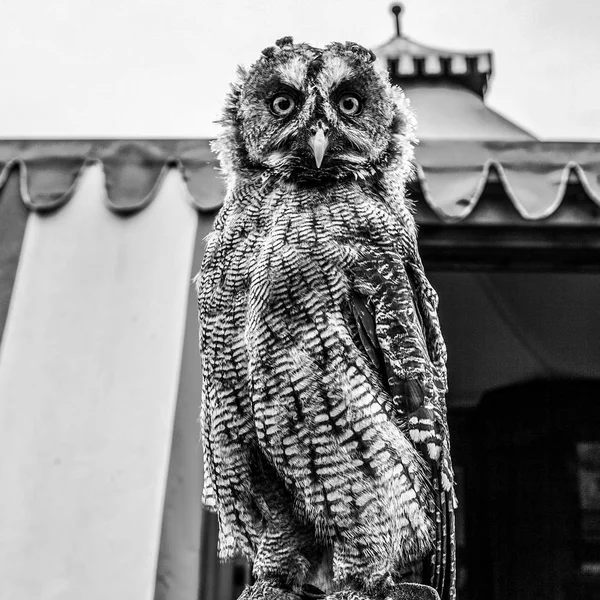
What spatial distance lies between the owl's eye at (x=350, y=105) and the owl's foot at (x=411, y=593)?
0.78 meters

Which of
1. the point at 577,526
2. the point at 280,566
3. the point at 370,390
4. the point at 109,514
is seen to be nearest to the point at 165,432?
the point at 109,514

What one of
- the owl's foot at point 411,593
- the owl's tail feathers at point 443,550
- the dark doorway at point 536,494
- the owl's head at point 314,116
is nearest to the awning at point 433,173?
the owl's head at point 314,116

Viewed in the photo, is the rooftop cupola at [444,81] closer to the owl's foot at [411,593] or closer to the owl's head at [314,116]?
the owl's head at [314,116]

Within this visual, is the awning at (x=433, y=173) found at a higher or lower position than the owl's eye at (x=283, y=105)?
higher

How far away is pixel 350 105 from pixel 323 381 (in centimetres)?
51

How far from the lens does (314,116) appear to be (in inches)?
43.9

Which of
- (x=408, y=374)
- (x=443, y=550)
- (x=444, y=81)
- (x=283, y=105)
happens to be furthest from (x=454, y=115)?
(x=443, y=550)

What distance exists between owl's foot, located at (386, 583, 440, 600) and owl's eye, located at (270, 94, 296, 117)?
79 centimetres

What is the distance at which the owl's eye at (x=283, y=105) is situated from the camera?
1.15 m

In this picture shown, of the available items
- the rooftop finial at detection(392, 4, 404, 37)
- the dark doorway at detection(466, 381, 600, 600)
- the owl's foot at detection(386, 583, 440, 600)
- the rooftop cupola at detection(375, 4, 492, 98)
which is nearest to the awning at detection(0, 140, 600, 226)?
the owl's foot at detection(386, 583, 440, 600)

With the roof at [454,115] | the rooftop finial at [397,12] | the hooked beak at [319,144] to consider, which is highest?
the rooftop finial at [397,12]

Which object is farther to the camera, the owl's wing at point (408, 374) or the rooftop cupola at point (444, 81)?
the rooftop cupola at point (444, 81)

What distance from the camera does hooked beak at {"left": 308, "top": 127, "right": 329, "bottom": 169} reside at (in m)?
1.06

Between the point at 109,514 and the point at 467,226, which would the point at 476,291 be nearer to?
the point at 467,226
